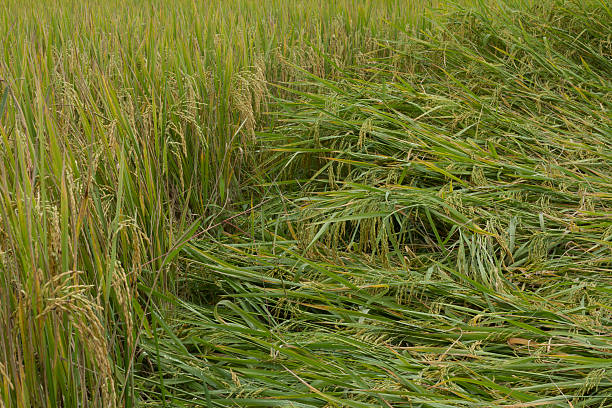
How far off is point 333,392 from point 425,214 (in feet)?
2.73

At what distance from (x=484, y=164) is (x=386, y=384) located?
3.50 ft

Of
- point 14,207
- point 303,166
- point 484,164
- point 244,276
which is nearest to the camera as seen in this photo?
point 14,207

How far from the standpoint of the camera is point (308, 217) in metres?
1.89

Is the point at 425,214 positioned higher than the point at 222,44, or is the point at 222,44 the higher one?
the point at 222,44

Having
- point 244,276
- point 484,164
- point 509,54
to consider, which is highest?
point 509,54

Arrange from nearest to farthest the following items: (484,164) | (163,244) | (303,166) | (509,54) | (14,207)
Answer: (14,207)
(163,244)
(484,164)
(303,166)
(509,54)

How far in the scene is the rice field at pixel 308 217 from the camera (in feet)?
3.31

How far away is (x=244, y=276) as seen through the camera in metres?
1.71

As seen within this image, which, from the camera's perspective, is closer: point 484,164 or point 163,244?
point 163,244

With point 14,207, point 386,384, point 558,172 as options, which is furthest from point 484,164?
point 14,207

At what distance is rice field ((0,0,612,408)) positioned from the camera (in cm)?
101

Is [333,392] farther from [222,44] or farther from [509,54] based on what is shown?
[509,54]

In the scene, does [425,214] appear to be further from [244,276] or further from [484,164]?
[244,276]

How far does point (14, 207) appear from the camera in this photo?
0.97 metres
